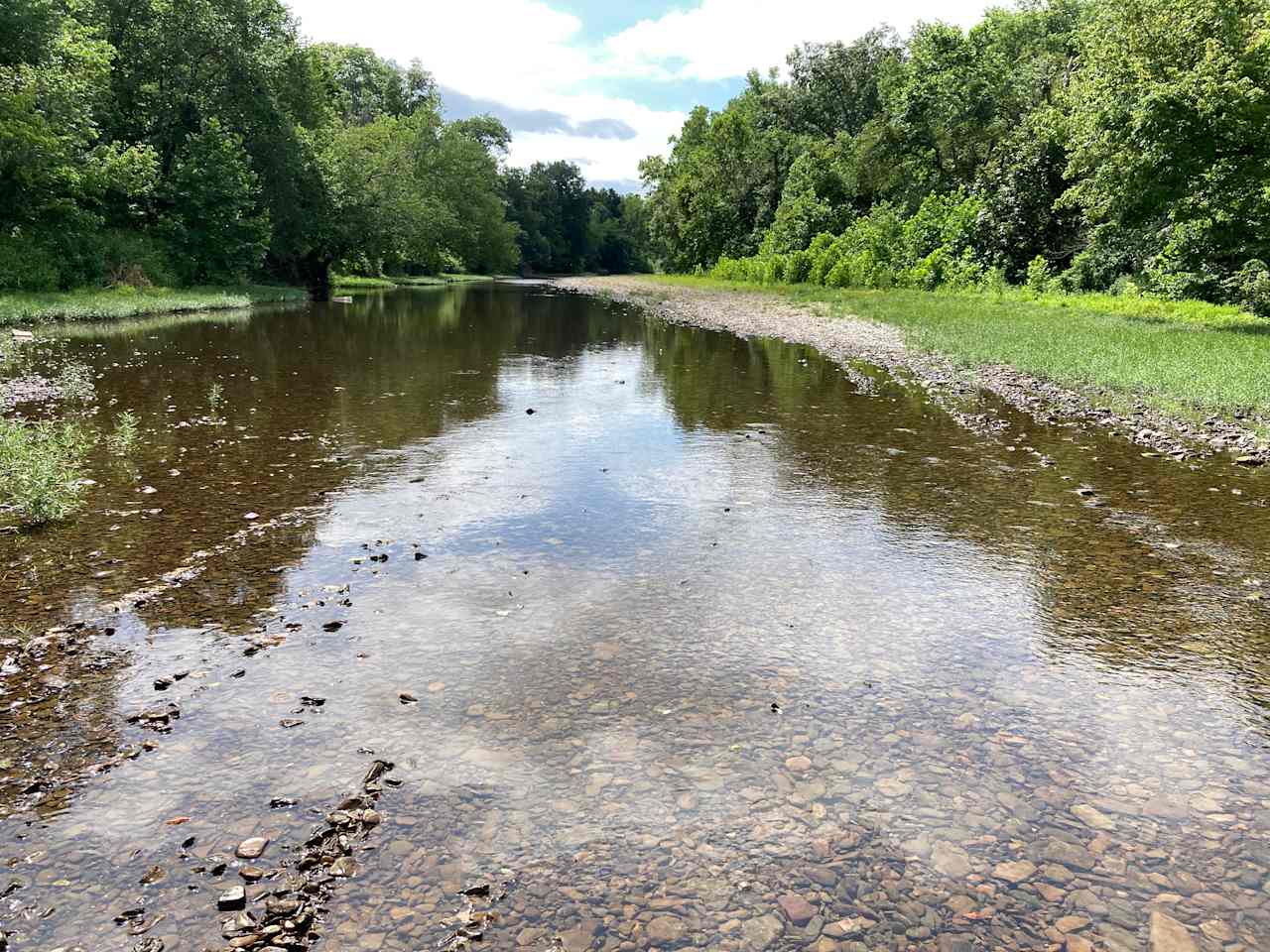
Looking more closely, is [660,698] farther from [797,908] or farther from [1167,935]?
[1167,935]

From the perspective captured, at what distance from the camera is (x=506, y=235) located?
117 m

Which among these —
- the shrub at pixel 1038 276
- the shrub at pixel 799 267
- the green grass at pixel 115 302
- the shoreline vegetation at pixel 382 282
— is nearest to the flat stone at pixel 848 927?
the green grass at pixel 115 302

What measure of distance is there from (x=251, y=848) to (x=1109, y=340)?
23862 millimetres

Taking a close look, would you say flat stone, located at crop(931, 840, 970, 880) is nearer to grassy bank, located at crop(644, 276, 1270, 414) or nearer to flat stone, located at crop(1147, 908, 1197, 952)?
flat stone, located at crop(1147, 908, 1197, 952)

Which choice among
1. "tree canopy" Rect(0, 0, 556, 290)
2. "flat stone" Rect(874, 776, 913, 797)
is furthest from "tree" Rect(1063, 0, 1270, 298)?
"tree canopy" Rect(0, 0, 556, 290)

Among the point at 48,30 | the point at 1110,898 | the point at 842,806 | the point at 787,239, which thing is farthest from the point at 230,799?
the point at 787,239

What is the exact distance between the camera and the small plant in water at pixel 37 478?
29.0 ft

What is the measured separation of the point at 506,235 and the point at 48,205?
8336 cm

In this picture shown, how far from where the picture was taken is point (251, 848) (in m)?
4.23

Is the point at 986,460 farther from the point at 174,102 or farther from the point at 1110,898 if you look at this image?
the point at 174,102

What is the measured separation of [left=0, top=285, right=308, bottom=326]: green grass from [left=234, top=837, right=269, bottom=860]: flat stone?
32.1 m

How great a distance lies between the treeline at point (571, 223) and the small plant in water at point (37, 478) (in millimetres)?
133870

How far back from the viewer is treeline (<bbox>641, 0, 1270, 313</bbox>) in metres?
Result: 25.6

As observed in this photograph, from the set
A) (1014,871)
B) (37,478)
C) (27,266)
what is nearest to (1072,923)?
(1014,871)
